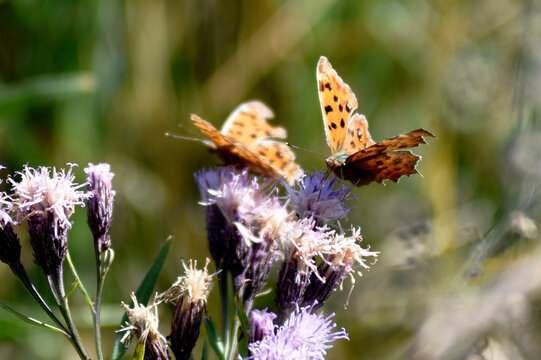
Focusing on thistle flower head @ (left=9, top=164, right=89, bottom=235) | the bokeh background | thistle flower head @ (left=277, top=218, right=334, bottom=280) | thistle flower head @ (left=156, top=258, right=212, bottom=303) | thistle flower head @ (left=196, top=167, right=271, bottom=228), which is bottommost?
thistle flower head @ (left=156, top=258, right=212, bottom=303)

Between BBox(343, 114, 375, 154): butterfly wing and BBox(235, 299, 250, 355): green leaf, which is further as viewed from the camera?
BBox(343, 114, 375, 154): butterfly wing


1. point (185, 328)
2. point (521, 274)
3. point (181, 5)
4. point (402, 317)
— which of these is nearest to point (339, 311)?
point (402, 317)

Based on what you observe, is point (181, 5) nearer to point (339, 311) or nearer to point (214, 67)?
point (214, 67)

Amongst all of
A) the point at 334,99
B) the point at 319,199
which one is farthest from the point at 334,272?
the point at 334,99

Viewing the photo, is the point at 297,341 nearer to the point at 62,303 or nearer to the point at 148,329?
the point at 148,329

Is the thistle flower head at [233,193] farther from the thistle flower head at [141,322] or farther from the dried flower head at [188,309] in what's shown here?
the thistle flower head at [141,322]

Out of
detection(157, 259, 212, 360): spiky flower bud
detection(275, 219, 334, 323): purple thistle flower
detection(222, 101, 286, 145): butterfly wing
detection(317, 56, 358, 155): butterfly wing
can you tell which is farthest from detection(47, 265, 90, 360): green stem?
detection(317, 56, 358, 155): butterfly wing

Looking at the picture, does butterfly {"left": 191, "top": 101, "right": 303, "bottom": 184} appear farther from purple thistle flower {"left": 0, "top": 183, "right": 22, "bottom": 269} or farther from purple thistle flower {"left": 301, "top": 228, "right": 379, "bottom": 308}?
purple thistle flower {"left": 0, "top": 183, "right": 22, "bottom": 269}
